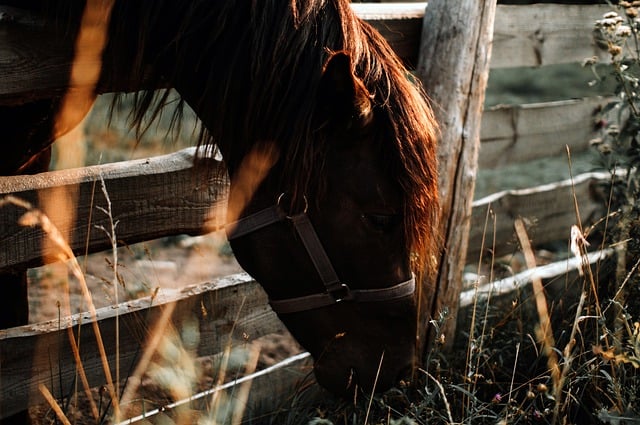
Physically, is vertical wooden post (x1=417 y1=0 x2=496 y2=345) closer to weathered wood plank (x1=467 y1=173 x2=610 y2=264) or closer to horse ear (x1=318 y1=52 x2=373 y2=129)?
weathered wood plank (x1=467 y1=173 x2=610 y2=264)

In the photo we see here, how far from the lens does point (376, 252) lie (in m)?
2.02

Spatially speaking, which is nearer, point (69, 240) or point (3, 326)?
point (69, 240)

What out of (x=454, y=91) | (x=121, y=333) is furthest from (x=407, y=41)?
(x=121, y=333)

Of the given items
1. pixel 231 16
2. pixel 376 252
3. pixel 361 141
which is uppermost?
pixel 231 16

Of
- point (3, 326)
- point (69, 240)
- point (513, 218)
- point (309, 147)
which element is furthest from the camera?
point (513, 218)

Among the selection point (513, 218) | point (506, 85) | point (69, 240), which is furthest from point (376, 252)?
point (506, 85)

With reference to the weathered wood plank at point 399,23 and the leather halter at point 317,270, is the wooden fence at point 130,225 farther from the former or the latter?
the leather halter at point 317,270

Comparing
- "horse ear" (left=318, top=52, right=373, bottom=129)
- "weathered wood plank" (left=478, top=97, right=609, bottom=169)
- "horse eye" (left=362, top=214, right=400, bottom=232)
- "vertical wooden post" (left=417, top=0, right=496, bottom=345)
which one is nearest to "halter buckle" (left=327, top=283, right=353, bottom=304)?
"horse eye" (left=362, top=214, right=400, bottom=232)

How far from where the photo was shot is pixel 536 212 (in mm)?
3799

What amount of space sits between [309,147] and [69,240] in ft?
2.83

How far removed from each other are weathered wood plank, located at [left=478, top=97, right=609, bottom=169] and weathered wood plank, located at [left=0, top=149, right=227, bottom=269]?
1.64 metres

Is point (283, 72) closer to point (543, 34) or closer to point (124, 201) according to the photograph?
point (124, 201)

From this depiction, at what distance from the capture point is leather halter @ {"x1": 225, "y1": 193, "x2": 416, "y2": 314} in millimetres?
1995

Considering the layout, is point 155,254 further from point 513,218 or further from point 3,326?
point 513,218
